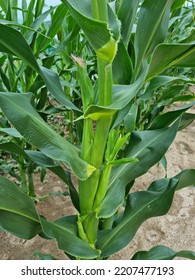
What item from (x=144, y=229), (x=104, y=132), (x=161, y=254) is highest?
(x=104, y=132)

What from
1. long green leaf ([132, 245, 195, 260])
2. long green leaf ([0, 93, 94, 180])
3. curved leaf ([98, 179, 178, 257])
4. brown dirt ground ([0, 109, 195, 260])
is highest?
long green leaf ([0, 93, 94, 180])

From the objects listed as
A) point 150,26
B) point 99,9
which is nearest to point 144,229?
point 150,26

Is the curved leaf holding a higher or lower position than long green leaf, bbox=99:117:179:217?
lower

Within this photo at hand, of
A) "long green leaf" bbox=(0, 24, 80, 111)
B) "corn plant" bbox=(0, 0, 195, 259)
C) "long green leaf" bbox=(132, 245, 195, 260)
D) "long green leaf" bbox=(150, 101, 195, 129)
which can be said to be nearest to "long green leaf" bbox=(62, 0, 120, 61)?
"corn plant" bbox=(0, 0, 195, 259)

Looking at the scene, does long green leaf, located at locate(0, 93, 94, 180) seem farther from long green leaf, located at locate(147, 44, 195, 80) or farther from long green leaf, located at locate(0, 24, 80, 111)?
long green leaf, located at locate(147, 44, 195, 80)

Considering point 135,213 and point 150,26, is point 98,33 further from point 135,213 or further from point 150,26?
point 135,213

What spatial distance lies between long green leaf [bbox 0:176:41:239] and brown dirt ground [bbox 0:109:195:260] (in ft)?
1.60

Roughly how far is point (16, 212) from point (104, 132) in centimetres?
23

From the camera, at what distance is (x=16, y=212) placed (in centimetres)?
62

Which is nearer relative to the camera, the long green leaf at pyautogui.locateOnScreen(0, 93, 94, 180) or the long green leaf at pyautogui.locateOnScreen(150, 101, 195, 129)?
the long green leaf at pyautogui.locateOnScreen(0, 93, 94, 180)

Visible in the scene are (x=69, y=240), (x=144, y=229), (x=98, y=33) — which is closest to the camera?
(x=98, y=33)

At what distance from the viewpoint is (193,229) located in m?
1.27

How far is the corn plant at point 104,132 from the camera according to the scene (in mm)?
516

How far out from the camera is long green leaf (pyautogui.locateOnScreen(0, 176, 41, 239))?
1.95 ft
